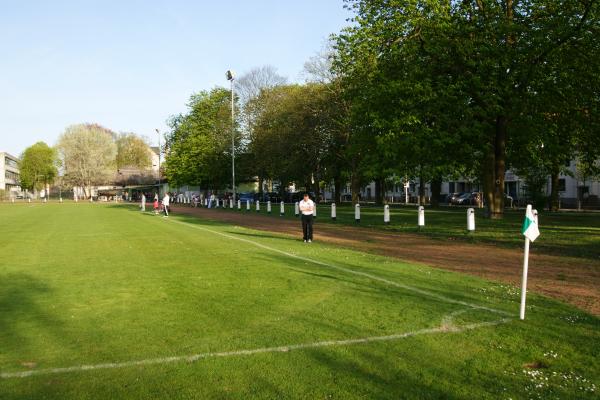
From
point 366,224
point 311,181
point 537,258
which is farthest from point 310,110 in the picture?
point 537,258

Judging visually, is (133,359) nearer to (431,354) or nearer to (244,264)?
(431,354)

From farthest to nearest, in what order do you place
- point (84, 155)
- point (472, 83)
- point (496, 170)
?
1. point (84, 155)
2. point (496, 170)
3. point (472, 83)

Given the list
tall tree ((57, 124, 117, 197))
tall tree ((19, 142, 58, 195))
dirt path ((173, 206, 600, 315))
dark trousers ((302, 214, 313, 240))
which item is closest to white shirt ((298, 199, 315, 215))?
dark trousers ((302, 214, 313, 240))

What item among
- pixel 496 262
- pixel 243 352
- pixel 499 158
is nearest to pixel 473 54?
pixel 499 158

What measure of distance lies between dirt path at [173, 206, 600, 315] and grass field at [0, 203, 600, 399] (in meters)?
0.79

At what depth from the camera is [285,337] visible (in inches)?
237

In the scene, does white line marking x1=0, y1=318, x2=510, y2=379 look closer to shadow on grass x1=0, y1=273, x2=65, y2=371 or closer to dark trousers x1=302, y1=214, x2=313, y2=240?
shadow on grass x1=0, y1=273, x2=65, y2=371

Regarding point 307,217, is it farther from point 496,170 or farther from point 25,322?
point 496,170

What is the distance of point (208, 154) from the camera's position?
69188 mm

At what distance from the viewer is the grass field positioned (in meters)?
4.62

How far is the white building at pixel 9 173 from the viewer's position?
126 m

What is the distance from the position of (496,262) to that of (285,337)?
331 inches

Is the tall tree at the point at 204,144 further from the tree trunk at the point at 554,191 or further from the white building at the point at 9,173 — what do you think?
the white building at the point at 9,173

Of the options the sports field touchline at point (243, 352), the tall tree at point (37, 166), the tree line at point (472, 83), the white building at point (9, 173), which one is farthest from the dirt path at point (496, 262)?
the white building at point (9, 173)
